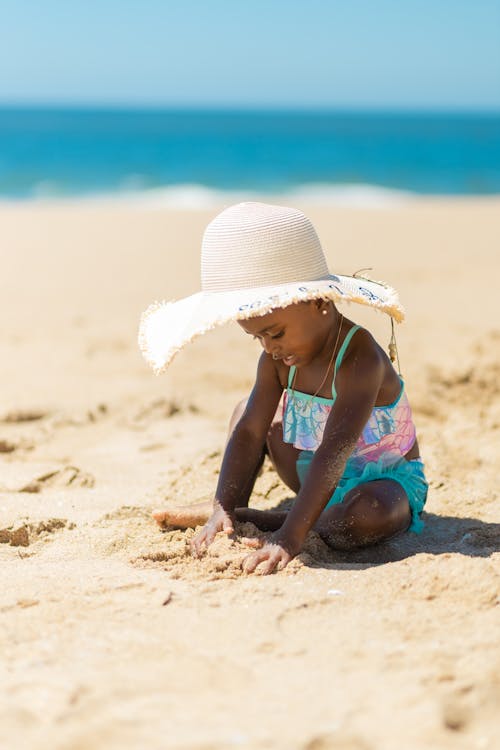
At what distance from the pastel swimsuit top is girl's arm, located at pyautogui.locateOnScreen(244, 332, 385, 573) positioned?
0.57 ft

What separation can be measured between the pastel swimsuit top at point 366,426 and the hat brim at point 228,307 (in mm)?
348

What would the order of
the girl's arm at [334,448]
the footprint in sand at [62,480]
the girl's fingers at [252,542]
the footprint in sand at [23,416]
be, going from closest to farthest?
the girl's arm at [334,448] → the girl's fingers at [252,542] → the footprint in sand at [62,480] → the footprint in sand at [23,416]

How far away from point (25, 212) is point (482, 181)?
14983mm

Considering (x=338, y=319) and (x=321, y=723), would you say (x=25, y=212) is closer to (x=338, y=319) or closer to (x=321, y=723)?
(x=338, y=319)

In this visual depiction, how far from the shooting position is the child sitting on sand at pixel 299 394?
2309 millimetres

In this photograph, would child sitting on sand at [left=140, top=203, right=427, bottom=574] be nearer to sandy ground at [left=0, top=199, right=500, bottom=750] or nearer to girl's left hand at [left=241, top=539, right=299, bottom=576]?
girl's left hand at [left=241, top=539, right=299, bottom=576]

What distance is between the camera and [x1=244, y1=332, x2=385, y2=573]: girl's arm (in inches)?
93.8

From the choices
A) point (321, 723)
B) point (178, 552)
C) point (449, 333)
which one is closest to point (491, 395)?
point (449, 333)

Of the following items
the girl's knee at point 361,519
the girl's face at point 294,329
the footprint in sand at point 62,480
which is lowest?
the footprint in sand at point 62,480

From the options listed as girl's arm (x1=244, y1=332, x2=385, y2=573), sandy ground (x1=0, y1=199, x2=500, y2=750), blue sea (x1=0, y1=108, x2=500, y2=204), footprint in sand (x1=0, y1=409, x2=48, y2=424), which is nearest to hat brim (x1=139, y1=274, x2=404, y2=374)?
girl's arm (x1=244, y1=332, x2=385, y2=573)

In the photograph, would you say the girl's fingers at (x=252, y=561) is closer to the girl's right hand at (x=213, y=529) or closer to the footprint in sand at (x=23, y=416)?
the girl's right hand at (x=213, y=529)

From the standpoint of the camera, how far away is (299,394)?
2740mm

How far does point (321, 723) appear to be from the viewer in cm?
151

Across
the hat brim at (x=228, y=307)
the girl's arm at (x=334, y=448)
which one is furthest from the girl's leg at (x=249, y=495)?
the hat brim at (x=228, y=307)
